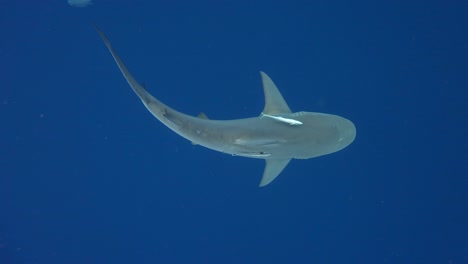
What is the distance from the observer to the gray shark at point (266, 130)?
4445 millimetres

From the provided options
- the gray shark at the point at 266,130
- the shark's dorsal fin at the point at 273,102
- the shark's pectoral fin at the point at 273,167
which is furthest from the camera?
the shark's pectoral fin at the point at 273,167

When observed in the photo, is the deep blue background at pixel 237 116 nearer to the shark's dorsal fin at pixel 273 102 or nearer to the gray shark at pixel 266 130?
the shark's dorsal fin at pixel 273 102

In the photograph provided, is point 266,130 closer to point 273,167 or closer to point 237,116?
point 273,167

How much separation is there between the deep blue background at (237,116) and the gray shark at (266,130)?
2.15 m

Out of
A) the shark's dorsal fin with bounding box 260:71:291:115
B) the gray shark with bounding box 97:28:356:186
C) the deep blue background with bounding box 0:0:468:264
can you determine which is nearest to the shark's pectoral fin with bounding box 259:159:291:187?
the gray shark with bounding box 97:28:356:186

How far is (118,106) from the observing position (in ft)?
25.5

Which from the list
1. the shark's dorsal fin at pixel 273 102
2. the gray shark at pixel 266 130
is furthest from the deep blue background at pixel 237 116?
the gray shark at pixel 266 130

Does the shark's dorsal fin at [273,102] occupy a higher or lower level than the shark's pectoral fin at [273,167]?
higher

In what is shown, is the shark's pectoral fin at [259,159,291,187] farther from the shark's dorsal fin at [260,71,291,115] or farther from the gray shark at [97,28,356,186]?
the shark's dorsal fin at [260,71,291,115]

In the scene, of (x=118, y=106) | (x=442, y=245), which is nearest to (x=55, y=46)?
(x=118, y=106)

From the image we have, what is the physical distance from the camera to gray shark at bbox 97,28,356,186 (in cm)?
445

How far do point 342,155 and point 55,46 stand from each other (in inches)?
219

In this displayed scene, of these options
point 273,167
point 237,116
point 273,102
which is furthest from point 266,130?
point 237,116

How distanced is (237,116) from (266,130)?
275 cm
